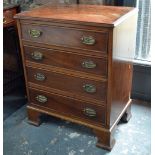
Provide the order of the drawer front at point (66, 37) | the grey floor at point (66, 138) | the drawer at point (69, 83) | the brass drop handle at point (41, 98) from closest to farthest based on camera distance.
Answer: the drawer front at point (66, 37) → the drawer at point (69, 83) → the grey floor at point (66, 138) → the brass drop handle at point (41, 98)

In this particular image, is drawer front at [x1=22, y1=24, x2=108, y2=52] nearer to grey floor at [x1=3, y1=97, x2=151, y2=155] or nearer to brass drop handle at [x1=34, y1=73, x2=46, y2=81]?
brass drop handle at [x1=34, y1=73, x2=46, y2=81]

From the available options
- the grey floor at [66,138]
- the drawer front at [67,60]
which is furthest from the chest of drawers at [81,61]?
the grey floor at [66,138]

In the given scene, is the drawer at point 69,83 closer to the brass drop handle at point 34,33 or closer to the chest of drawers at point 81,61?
the chest of drawers at point 81,61

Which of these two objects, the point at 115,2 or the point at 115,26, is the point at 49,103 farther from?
the point at 115,2

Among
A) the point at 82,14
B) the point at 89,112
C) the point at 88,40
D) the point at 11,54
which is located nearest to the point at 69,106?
the point at 89,112

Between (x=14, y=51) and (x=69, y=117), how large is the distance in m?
1.08

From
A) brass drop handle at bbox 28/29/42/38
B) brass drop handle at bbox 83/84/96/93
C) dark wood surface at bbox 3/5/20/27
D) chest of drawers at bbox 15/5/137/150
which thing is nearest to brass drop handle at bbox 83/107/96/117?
chest of drawers at bbox 15/5/137/150

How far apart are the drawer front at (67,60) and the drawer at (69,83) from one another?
0.07 m

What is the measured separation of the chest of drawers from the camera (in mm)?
1571

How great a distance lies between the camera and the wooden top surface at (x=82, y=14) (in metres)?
1.55

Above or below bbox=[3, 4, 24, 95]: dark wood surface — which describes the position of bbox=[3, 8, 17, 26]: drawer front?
above

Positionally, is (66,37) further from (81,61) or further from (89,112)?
(89,112)

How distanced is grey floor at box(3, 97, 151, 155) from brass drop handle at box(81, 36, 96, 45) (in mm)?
715

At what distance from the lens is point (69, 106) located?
6.09 feet
